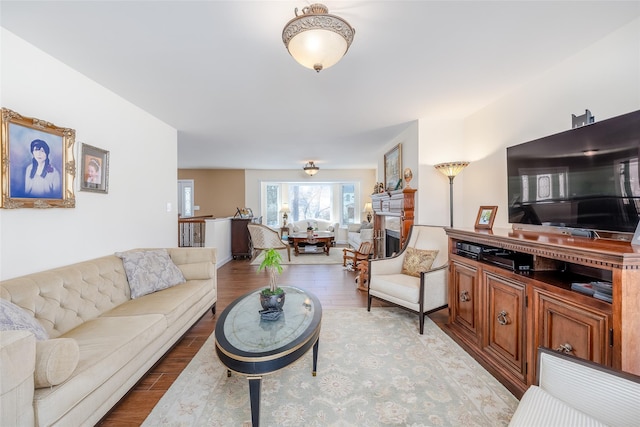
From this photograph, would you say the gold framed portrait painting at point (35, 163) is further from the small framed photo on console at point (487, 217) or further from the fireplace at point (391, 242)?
the fireplace at point (391, 242)

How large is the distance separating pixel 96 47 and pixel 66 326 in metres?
2.07

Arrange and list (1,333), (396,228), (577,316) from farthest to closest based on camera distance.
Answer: (396,228), (577,316), (1,333)

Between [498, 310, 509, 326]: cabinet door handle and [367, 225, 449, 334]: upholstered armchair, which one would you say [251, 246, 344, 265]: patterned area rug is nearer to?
[367, 225, 449, 334]: upholstered armchair

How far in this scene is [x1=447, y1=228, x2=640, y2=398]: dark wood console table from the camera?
123 cm


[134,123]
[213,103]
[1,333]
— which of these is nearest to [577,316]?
→ [1,333]

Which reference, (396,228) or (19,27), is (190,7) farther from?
(396,228)

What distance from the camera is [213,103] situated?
3.05 m

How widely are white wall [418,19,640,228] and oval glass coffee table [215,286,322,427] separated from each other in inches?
99.0

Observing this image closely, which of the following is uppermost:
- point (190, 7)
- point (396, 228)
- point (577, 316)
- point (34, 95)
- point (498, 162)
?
point (190, 7)

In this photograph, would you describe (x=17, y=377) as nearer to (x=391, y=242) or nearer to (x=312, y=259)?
(x=391, y=242)

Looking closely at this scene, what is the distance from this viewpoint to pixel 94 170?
2537mm

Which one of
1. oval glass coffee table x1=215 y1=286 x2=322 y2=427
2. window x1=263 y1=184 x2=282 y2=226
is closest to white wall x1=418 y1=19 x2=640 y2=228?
oval glass coffee table x1=215 y1=286 x2=322 y2=427

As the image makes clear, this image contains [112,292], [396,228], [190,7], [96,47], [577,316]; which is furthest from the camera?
[396,228]

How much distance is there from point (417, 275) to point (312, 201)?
6.79 metres
